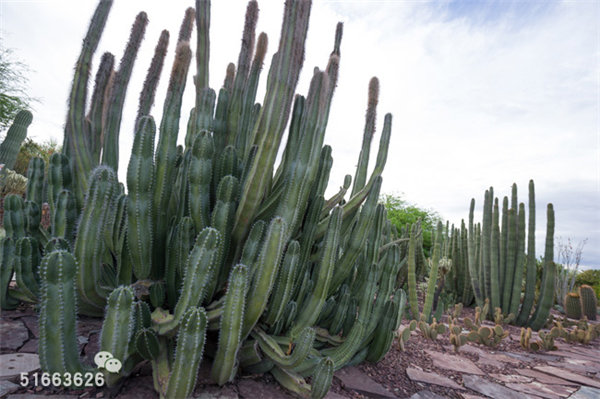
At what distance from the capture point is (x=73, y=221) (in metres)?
2.27

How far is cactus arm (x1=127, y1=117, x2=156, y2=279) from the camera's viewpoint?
1.95 metres

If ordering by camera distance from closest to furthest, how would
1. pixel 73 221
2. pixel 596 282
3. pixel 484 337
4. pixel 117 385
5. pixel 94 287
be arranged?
1. pixel 117 385
2. pixel 94 287
3. pixel 73 221
4. pixel 484 337
5. pixel 596 282

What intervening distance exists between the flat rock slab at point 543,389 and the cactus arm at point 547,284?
3342 mm

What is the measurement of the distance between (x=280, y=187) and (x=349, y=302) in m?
1.01

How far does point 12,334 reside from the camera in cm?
226

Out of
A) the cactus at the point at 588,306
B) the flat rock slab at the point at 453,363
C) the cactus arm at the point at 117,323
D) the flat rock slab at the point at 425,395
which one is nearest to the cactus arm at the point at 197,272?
the cactus arm at the point at 117,323

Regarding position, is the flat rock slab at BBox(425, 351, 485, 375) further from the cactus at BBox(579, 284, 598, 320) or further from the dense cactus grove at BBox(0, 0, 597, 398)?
the cactus at BBox(579, 284, 598, 320)

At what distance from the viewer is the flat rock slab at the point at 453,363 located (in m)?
3.45

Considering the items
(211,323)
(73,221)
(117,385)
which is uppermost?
(73,221)

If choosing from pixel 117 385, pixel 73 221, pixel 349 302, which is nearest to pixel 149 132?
pixel 73 221

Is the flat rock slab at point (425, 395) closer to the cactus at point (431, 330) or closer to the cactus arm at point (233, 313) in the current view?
the cactus arm at point (233, 313)

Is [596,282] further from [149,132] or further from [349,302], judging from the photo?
[149,132]

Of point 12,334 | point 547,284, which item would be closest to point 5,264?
point 12,334

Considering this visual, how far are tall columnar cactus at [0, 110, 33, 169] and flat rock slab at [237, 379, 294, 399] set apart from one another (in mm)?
7694
